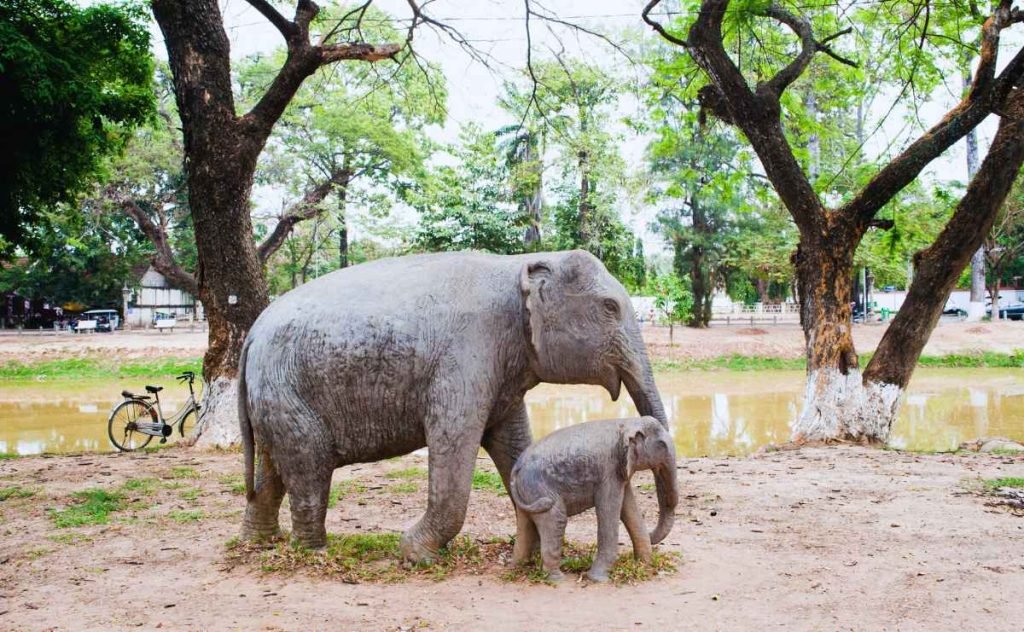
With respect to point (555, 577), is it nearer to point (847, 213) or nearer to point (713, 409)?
point (847, 213)

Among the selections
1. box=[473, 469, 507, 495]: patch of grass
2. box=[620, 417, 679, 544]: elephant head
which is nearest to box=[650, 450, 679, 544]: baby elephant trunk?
box=[620, 417, 679, 544]: elephant head

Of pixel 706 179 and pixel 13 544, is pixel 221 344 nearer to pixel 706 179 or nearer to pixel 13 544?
pixel 13 544

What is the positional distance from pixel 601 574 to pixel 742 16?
8.40 meters

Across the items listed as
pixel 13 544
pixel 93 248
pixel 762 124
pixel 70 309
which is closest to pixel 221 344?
pixel 13 544

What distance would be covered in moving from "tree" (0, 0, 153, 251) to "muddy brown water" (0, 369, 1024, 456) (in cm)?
496

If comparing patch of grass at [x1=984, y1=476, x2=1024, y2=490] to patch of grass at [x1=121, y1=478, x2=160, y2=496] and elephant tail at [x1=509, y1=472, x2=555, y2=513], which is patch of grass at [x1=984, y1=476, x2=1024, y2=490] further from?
patch of grass at [x1=121, y1=478, x2=160, y2=496]

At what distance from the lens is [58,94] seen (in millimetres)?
7691

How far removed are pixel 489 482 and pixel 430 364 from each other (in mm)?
3591

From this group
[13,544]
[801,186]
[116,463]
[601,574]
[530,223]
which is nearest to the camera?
[601,574]

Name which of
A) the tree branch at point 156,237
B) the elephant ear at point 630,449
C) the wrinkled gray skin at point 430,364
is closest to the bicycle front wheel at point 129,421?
the wrinkled gray skin at point 430,364

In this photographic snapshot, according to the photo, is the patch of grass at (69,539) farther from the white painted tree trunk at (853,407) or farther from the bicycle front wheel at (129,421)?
the white painted tree trunk at (853,407)

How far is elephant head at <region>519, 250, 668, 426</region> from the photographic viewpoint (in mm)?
4586

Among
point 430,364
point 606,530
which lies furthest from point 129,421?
point 606,530

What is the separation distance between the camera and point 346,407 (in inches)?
181
